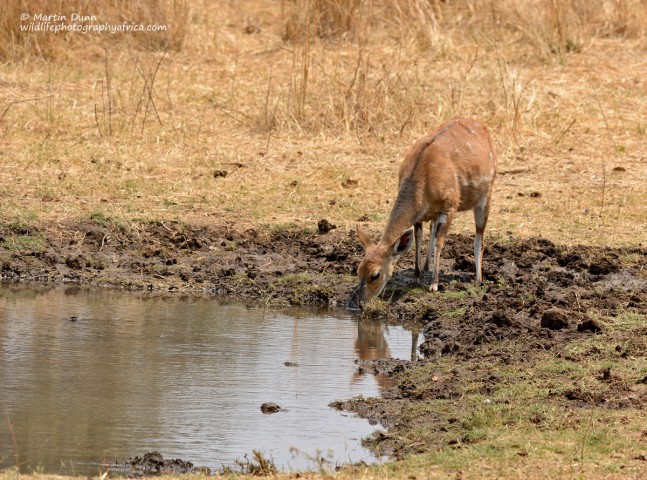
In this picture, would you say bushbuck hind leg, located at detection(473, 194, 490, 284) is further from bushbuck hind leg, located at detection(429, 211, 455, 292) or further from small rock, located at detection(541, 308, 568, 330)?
small rock, located at detection(541, 308, 568, 330)

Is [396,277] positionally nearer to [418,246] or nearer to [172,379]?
[418,246]

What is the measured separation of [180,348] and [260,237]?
3.44 m

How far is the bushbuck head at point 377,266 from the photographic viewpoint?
11008 millimetres

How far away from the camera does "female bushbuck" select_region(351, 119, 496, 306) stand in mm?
11109

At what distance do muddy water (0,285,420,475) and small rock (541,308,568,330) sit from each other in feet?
3.98

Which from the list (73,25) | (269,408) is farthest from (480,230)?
(73,25)

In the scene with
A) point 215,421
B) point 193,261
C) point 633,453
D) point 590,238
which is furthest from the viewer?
point 590,238

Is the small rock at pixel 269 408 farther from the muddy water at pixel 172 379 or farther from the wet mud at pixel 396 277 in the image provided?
the wet mud at pixel 396 277

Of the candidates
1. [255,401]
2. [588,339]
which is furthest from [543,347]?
[255,401]

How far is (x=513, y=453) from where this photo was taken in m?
6.79

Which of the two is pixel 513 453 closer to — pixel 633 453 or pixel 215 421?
pixel 633 453

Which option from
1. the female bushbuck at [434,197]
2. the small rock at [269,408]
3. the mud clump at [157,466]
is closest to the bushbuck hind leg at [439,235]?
the female bushbuck at [434,197]

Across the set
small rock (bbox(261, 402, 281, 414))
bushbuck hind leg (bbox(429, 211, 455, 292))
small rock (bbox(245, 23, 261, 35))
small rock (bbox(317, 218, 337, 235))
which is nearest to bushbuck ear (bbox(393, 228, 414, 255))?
bushbuck hind leg (bbox(429, 211, 455, 292))

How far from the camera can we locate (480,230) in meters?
11.9
